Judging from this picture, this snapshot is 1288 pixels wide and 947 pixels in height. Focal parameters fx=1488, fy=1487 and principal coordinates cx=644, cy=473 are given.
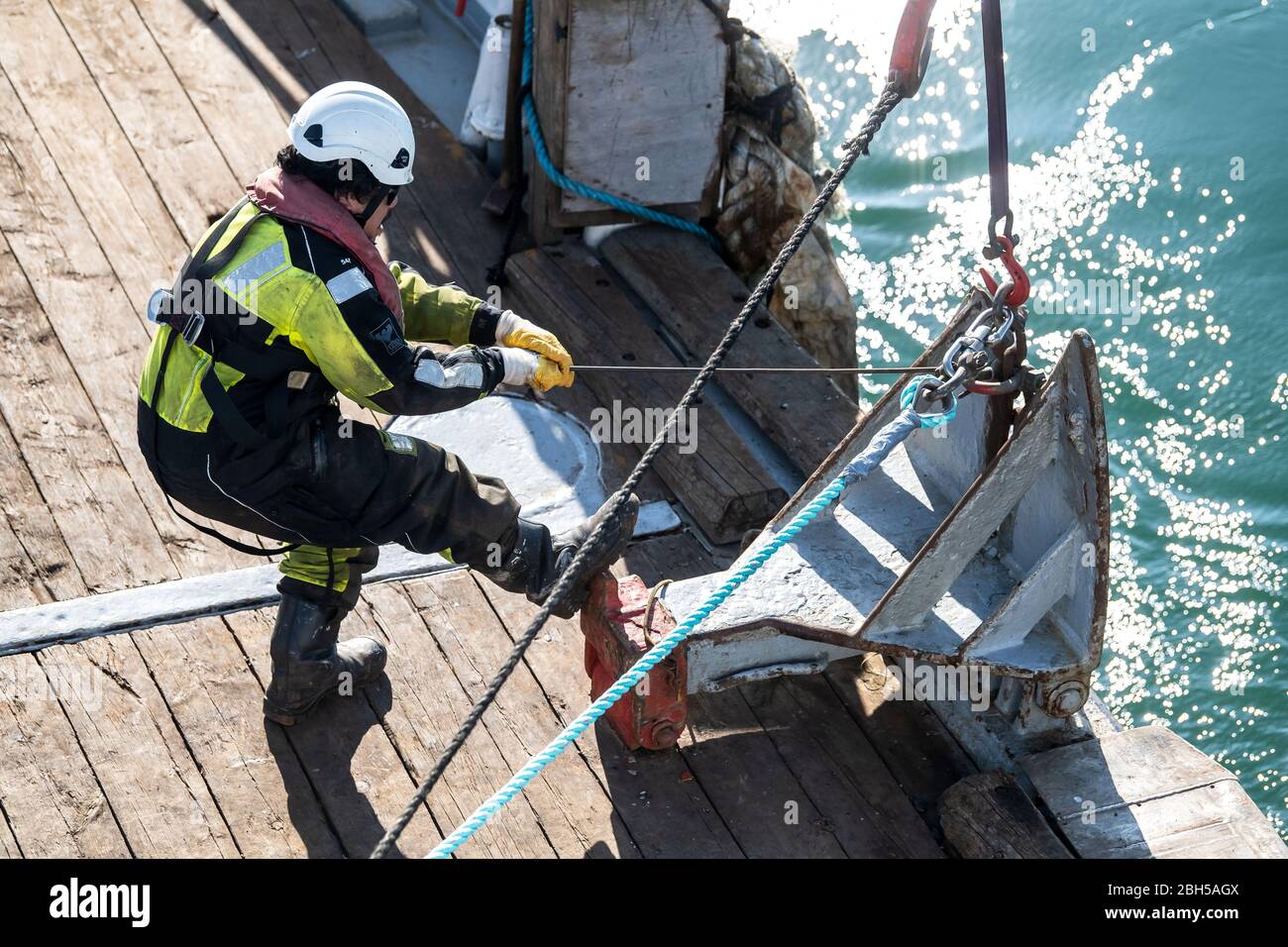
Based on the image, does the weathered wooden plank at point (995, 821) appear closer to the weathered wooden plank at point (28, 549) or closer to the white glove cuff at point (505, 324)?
the white glove cuff at point (505, 324)

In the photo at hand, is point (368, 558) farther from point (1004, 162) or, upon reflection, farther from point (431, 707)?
point (1004, 162)

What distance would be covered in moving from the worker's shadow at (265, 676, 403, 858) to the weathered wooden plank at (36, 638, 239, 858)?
0.71 ft

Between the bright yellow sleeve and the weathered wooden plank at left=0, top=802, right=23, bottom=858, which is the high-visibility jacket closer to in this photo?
the bright yellow sleeve

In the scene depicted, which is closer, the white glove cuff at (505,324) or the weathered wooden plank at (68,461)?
the white glove cuff at (505,324)

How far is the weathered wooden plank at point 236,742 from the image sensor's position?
4086mm

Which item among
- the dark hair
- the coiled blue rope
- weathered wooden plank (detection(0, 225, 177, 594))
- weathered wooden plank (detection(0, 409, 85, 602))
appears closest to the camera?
the coiled blue rope

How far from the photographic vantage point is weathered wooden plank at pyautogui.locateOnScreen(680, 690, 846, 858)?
4164 mm

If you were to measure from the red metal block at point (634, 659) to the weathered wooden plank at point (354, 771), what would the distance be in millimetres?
627

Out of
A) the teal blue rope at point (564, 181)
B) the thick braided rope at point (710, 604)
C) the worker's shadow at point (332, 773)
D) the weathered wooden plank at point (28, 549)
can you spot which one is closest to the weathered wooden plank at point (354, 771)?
the worker's shadow at point (332, 773)

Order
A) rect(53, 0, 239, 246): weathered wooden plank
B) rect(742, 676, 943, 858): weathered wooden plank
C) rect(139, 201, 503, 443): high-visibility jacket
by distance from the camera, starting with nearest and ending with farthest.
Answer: rect(139, 201, 503, 443): high-visibility jacket
rect(742, 676, 943, 858): weathered wooden plank
rect(53, 0, 239, 246): weathered wooden plank

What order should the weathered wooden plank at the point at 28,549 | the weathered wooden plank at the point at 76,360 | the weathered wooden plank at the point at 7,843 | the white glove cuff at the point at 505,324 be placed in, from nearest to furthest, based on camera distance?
the weathered wooden plank at the point at 7,843 → the white glove cuff at the point at 505,324 → the weathered wooden plank at the point at 28,549 → the weathered wooden plank at the point at 76,360

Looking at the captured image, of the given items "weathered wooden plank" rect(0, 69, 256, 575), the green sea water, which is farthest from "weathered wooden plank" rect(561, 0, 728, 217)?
the green sea water
